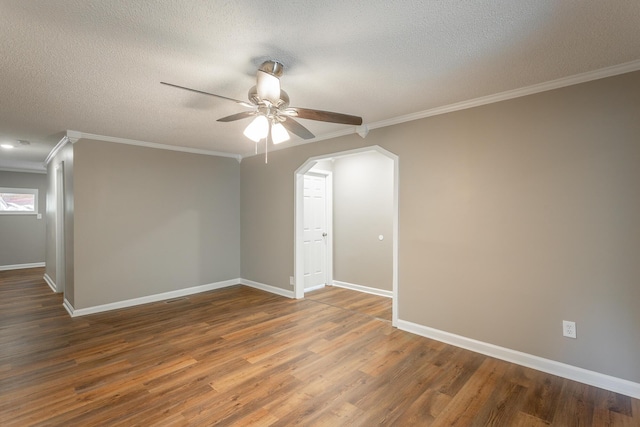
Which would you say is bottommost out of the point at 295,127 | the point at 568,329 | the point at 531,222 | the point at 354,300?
the point at 354,300

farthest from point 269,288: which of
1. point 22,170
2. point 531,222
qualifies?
point 22,170

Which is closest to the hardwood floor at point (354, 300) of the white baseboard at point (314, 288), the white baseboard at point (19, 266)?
the white baseboard at point (314, 288)

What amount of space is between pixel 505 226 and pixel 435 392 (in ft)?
5.24

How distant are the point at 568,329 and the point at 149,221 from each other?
17.3 feet

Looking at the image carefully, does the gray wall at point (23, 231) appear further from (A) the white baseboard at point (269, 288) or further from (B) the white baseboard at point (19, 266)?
(A) the white baseboard at point (269, 288)

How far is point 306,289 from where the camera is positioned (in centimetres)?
524

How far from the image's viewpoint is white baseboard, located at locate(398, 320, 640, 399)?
2.21 m

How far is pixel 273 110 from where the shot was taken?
2.29 meters

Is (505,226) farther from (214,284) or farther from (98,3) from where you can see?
(214,284)

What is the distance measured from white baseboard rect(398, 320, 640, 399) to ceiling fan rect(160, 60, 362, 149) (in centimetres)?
240

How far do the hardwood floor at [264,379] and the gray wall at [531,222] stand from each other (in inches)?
15.4

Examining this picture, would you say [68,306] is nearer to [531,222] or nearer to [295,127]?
[295,127]

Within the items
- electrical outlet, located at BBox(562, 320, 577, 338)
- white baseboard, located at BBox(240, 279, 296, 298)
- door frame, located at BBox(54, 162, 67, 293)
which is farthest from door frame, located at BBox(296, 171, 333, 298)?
door frame, located at BBox(54, 162, 67, 293)

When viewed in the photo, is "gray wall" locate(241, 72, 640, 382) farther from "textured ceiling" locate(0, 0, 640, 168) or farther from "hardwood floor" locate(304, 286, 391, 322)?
"hardwood floor" locate(304, 286, 391, 322)
